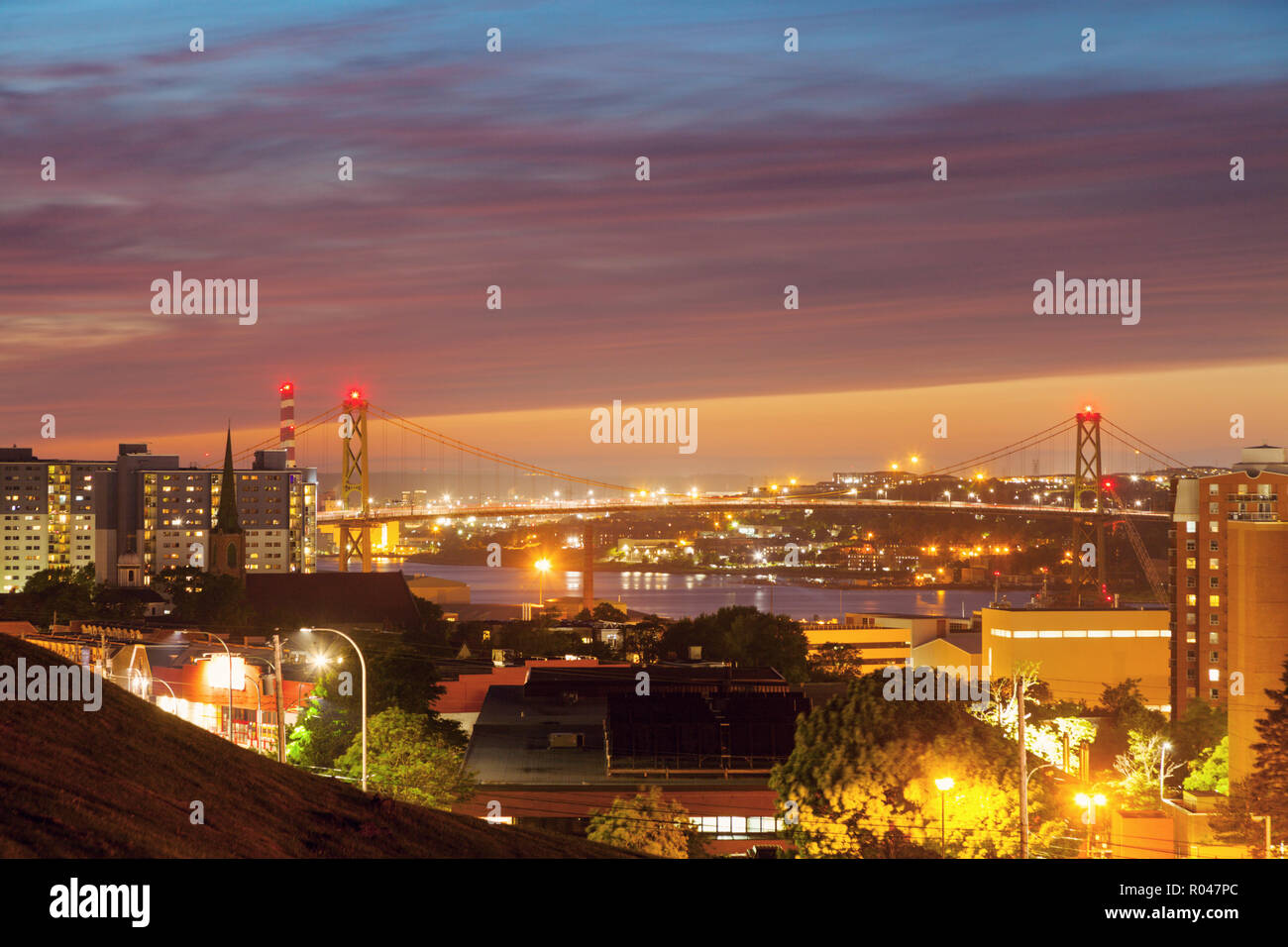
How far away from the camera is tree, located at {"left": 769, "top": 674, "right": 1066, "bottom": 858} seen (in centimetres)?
1071

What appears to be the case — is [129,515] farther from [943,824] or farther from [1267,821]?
[943,824]

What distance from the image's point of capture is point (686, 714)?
15320mm

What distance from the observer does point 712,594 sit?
244 ft

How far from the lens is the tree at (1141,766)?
64.9 ft

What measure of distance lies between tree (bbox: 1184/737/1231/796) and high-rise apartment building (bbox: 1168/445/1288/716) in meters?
8.51

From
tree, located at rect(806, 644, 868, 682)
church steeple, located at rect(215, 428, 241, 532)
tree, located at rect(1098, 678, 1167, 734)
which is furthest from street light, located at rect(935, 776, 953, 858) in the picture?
church steeple, located at rect(215, 428, 241, 532)

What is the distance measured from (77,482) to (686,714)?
2479 inches

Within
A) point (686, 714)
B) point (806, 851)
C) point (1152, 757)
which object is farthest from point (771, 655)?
point (806, 851)

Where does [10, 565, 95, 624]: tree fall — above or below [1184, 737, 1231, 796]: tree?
above

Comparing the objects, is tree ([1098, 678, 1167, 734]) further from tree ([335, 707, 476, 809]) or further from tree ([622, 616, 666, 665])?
tree ([335, 707, 476, 809])

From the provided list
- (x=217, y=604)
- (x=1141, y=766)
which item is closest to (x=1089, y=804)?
(x=1141, y=766)

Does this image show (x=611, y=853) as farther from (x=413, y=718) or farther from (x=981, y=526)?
(x=981, y=526)

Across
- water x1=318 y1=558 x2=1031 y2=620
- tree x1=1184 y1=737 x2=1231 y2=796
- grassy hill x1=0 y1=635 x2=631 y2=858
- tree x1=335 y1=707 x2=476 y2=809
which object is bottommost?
water x1=318 y1=558 x2=1031 y2=620

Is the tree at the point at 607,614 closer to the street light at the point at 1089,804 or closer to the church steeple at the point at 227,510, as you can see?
the church steeple at the point at 227,510
